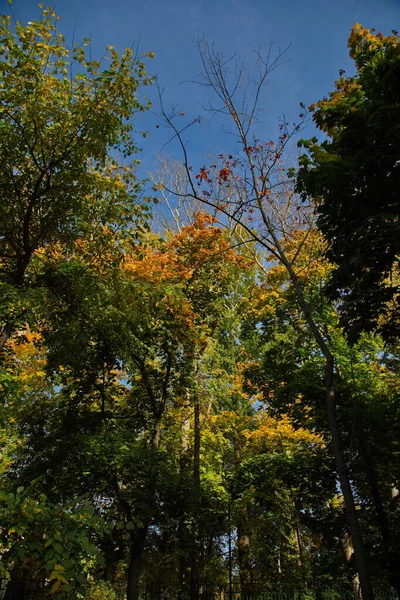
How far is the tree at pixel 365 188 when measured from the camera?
5.22 m

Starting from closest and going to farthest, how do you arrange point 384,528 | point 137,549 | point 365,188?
1. point 365,188
2. point 384,528
3. point 137,549

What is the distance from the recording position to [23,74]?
5680 millimetres

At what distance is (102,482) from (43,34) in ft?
31.0

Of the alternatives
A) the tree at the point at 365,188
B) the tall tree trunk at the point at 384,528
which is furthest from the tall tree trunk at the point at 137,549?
the tree at the point at 365,188

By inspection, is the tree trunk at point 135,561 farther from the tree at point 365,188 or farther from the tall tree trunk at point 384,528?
the tree at point 365,188

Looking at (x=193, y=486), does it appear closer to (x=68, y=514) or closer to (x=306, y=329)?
(x=306, y=329)

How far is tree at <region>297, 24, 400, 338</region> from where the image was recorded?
5223 mm

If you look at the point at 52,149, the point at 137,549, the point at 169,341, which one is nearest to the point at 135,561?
the point at 137,549

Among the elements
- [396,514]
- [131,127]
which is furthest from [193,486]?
[131,127]

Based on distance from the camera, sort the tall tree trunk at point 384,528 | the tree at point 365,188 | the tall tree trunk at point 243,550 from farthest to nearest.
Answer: the tall tree trunk at point 243,550
the tall tree trunk at point 384,528
the tree at point 365,188

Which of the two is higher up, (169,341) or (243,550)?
(169,341)

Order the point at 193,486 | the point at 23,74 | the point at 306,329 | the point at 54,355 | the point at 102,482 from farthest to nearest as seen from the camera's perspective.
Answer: the point at 306,329, the point at 193,486, the point at 102,482, the point at 54,355, the point at 23,74

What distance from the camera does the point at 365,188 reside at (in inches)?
225

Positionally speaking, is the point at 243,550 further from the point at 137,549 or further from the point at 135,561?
the point at 137,549
